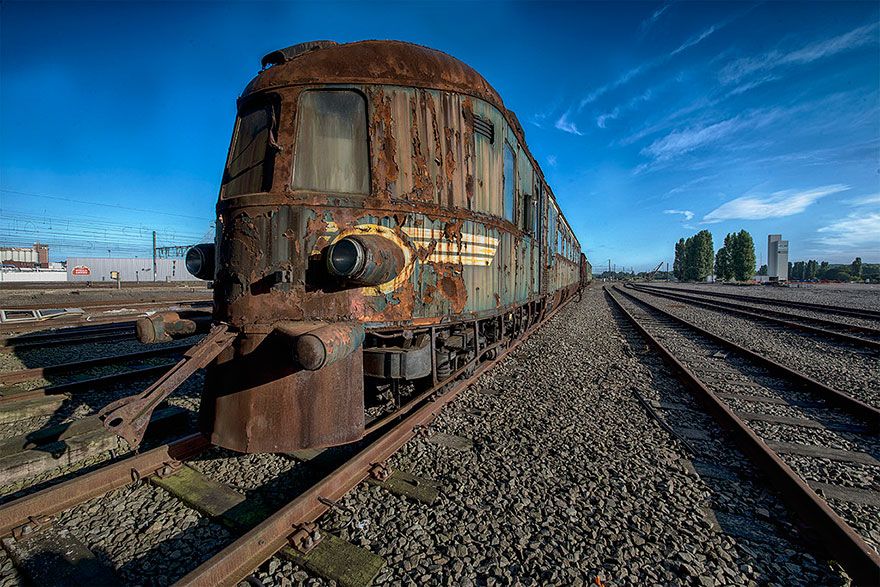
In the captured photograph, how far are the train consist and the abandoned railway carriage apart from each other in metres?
0.01

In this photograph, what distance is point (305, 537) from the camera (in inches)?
95.4

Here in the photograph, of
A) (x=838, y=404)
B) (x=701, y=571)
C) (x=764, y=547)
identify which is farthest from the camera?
(x=838, y=404)

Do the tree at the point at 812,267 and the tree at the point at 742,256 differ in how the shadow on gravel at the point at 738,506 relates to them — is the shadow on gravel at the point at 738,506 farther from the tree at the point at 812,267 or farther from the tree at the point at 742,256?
the tree at the point at 812,267

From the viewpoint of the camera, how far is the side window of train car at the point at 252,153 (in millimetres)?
3467

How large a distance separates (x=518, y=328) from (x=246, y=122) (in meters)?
5.70

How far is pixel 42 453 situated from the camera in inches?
134

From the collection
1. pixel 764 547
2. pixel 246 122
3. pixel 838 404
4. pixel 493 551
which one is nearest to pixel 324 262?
pixel 246 122

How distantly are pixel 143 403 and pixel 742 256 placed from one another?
333ft

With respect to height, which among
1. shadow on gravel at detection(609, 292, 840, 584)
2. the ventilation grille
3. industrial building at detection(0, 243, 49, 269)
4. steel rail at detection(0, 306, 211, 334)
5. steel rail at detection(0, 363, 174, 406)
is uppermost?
industrial building at detection(0, 243, 49, 269)

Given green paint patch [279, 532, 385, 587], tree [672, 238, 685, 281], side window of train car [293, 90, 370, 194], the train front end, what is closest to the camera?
green paint patch [279, 532, 385, 587]

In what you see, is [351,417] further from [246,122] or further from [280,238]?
[246,122]

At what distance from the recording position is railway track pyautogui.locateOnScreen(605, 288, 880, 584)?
8.43ft

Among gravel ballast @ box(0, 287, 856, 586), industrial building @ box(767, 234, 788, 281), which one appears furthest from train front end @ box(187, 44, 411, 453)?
industrial building @ box(767, 234, 788, 281)

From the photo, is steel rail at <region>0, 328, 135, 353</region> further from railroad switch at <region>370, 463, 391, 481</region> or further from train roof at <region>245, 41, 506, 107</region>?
railroad switch at <region>370, 463, 391, 481</region>
